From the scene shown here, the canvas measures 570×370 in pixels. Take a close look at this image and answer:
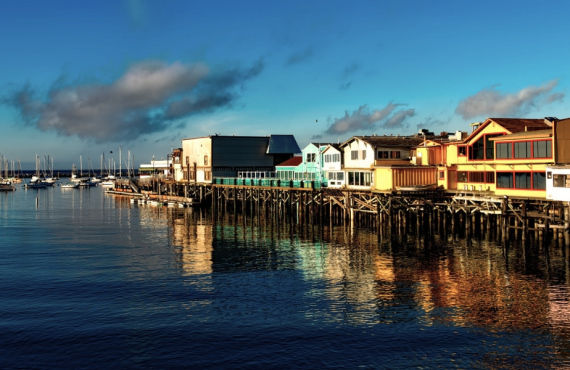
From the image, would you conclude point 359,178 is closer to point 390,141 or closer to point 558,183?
point 390,141

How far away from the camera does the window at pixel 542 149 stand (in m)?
52.4

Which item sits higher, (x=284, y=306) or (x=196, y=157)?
(x=196, y=157)

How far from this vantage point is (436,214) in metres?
71.2

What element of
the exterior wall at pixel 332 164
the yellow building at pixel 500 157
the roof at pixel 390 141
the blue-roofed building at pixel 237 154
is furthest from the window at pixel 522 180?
the blue-roofed building at pixel 237 154

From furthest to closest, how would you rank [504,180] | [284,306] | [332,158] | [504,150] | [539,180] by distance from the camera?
1. [332,158]
2. [504,150]
3. [504,180]
4. [539,180]
5. [284,306]

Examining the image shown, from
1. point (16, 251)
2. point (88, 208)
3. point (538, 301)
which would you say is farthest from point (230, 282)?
point (88, 208)

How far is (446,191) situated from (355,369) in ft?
145

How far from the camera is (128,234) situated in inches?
2788

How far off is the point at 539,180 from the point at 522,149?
163 inches

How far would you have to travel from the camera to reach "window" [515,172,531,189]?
54.4 meters

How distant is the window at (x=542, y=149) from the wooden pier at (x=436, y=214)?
15.0ft

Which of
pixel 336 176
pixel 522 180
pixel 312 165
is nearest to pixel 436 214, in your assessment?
pixel 336 176

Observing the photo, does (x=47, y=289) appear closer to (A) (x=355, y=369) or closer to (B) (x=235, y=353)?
(B) (x=235, y=353)

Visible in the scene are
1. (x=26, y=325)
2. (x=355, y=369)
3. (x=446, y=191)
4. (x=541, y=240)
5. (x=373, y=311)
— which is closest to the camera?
(x=355, y=369)
